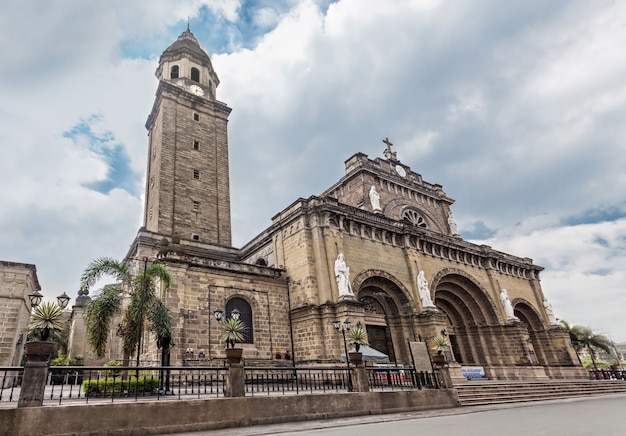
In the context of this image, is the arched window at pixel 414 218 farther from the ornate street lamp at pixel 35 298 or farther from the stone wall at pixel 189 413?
the ornate street lamp at pixel 35 298

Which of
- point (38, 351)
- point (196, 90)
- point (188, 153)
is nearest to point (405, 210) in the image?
point (188, 153)

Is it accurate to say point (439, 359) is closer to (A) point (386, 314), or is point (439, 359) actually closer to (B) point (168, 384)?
(A) point (386, 314)

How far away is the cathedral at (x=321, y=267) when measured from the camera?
21797 millimetres

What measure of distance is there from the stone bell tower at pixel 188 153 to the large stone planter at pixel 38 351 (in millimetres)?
21032

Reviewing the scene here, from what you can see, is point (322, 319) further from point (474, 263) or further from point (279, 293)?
point (474, 263)

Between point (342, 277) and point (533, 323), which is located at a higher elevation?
point (342, 277)

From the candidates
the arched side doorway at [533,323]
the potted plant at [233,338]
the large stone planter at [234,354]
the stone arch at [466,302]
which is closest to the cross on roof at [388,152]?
the stone arch at [466,302]

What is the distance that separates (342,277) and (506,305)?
59.7ft

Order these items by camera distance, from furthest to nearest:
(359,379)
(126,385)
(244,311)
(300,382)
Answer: (244,311), (300,382), (359,379), (126,385)

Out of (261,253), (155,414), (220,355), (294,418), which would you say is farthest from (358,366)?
(261,253)

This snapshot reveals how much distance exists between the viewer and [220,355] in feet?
67.5

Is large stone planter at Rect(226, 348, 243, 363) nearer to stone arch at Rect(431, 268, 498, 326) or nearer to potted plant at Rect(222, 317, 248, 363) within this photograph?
potted plant at Rect(222, 317, 248, 363)

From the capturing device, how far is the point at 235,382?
1130 cm

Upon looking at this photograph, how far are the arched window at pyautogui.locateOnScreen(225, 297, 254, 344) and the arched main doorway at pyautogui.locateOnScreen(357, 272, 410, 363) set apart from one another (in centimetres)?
689
